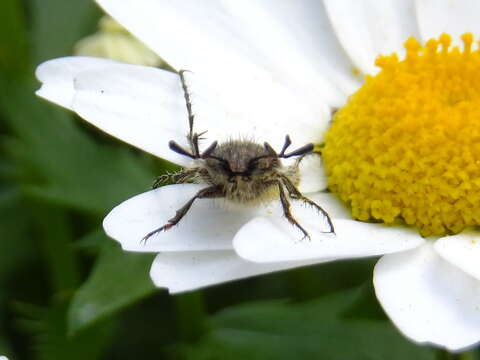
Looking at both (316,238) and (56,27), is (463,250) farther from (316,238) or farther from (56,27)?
(56,27)

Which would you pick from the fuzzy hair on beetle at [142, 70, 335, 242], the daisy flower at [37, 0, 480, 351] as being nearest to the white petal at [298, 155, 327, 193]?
the daisy flower at [37, 0, 480, 351]

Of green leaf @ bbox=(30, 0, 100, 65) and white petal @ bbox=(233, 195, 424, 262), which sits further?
green leaf @ bbox=(30, 0, 100, 65)

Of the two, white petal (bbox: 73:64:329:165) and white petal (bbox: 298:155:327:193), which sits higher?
white petal (bbox: 73:64:329:165)

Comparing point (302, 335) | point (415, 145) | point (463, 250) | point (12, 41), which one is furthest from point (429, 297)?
point (12, 41)

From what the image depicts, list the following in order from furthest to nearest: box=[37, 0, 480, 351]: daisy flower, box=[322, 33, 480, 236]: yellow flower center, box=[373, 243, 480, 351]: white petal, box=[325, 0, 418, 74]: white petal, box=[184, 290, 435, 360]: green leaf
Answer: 1. box=[325, 0, 418, 74]: white petal
2. box=[184, 290, 435, 360]: green leaf
3. box=[322, 33, 480, 236]: yellow flower center
4. box=[37, 0, 480, 351]: daisy flower
5. box=[373, 243, 480, 351]: white petal

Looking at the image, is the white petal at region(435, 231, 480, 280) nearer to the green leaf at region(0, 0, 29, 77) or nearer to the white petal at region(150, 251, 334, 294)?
the white petal at region(150, 251, 334, 294)

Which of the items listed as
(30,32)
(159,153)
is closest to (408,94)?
(159,153)

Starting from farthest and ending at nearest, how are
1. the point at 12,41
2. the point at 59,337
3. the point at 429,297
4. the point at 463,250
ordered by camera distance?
the point at 12,41 → the point at 59,337 → the point at 463,250 → the point at 429,297

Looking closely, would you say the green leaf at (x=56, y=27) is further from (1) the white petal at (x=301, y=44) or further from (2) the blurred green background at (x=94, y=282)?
(1) the white petal at (x=301, y=44)

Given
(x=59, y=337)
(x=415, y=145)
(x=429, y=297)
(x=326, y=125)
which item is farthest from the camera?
(x=326, y=125)
